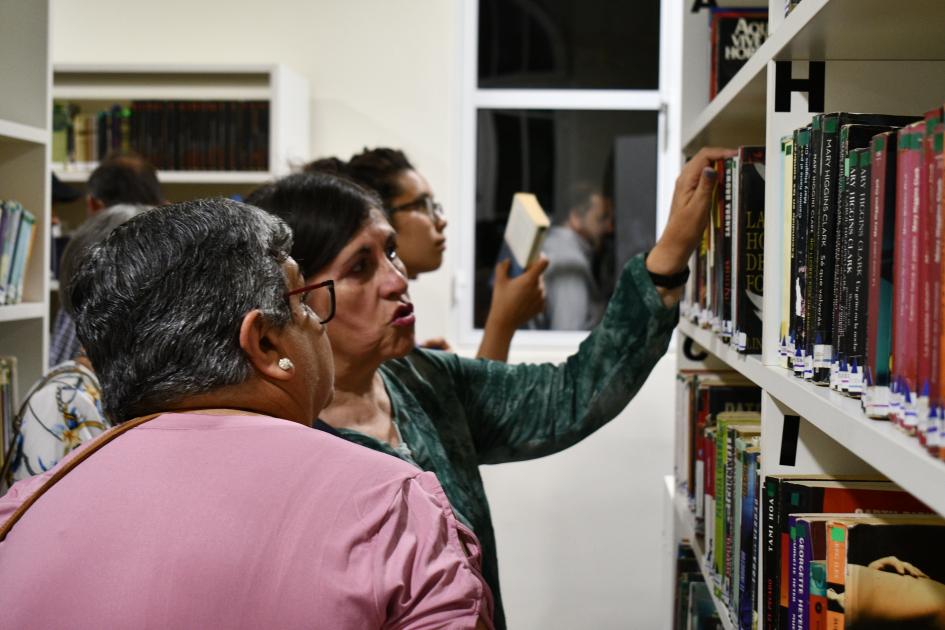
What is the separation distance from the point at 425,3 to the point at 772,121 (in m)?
2.86

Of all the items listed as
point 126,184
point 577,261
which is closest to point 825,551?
point 126,184

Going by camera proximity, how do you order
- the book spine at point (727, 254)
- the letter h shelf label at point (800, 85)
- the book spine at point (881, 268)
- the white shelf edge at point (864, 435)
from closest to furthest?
1. the white shelf edge at point (864, 435)
2. the book spine at point (881, 268)
3. the letter h shelf label at point (800, 85)
4. the book spine at point (727, 254)

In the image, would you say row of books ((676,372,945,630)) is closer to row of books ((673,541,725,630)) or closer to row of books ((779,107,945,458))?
row of books ((779,107,945,458))

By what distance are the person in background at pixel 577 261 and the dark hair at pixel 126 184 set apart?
1.58 m

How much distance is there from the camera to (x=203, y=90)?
3.67 metres

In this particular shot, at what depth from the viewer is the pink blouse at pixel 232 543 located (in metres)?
0.82

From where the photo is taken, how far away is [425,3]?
379 centimetres

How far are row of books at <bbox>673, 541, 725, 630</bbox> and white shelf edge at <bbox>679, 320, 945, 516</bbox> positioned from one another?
2.36ft

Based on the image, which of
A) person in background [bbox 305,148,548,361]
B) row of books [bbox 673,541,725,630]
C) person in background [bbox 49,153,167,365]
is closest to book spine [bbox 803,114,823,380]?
row of books [bbox 673,541,725,630]

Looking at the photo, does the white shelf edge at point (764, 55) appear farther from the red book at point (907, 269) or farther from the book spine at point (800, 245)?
the red book at point (907, 269)

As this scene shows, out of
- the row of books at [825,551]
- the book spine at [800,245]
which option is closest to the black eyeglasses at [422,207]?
the row of books at [825,551]

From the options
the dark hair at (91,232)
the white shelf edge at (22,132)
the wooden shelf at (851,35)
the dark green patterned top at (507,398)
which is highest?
the white shelf edge at (22,132)

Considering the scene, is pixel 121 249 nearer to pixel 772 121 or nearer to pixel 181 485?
pixel 181 485

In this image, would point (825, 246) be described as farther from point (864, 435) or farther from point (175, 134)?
point (175, 134)
